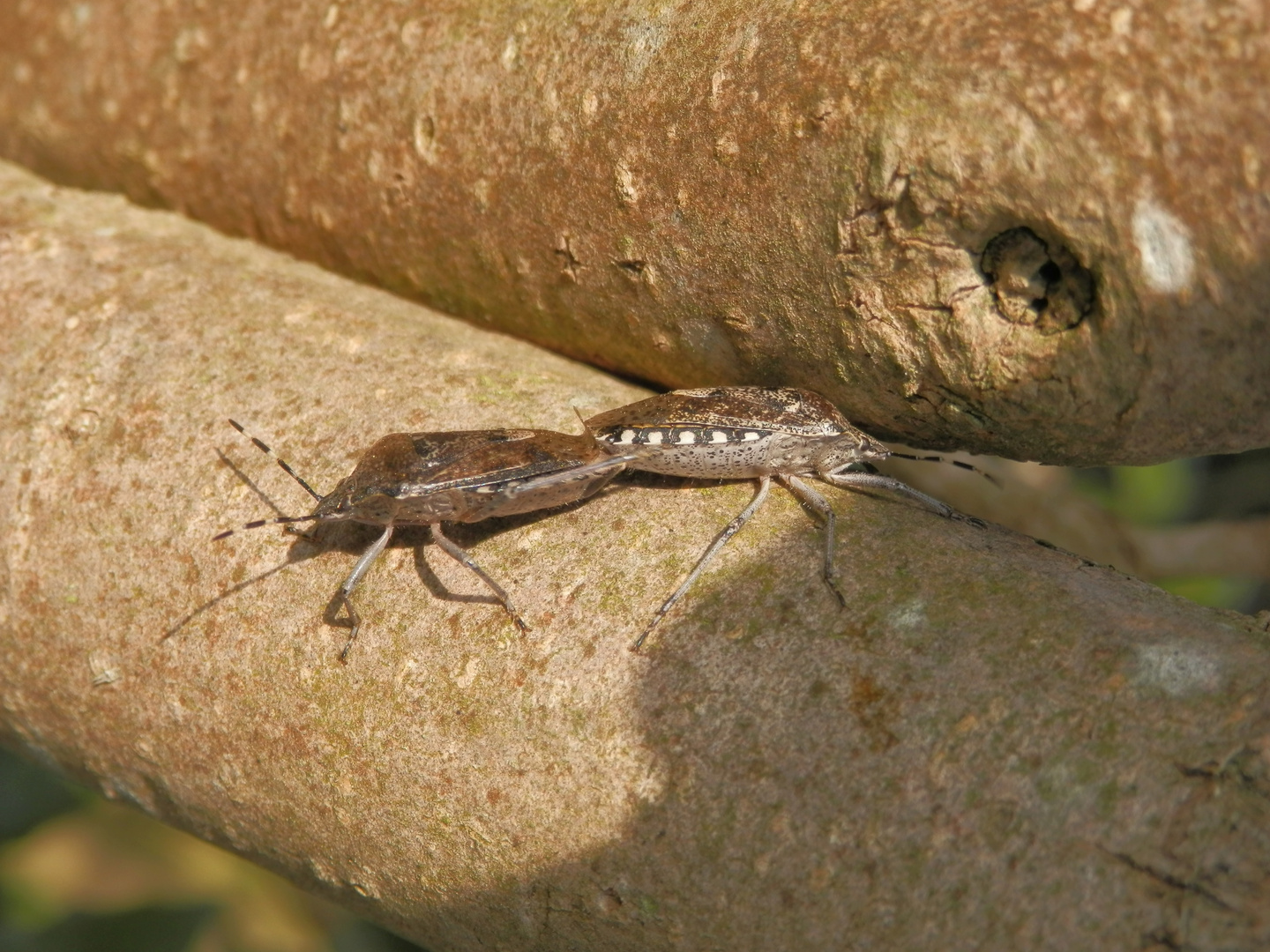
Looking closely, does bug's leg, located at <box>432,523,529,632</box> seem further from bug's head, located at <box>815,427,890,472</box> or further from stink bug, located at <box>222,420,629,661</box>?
bug's head, located at <box>815,427,890,472</box>

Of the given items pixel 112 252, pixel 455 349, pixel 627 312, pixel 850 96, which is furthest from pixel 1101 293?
pixel 112 252

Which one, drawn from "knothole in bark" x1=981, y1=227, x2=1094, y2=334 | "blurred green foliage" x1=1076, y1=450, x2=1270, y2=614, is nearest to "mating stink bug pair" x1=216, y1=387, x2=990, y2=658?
"knothole in bark" x1=981, y1=227, x2=1094, y2=334

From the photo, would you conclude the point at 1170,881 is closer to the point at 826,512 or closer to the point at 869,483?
the point at 826,512

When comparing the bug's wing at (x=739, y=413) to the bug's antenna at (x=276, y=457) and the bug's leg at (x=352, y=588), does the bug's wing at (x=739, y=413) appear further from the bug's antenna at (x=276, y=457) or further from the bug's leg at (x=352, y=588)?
the bug's antenna at (x=276, y=457)

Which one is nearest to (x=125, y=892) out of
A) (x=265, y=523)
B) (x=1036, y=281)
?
(x=265, y=523)

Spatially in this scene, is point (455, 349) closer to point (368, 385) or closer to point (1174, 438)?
point (368, 385)

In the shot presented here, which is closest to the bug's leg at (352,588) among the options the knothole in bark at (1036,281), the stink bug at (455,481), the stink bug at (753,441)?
the stink bug at (455,481)
